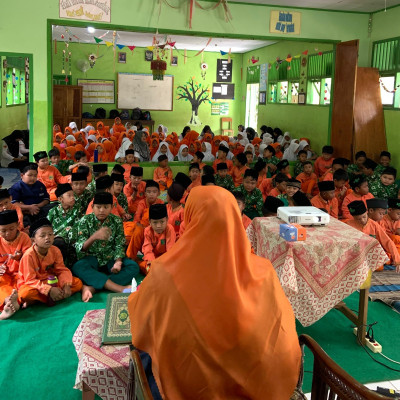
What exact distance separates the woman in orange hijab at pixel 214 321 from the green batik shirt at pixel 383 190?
540 centimetres

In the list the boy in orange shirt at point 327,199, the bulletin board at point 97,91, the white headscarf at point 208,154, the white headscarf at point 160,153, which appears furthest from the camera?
the bulletin board at point 97,91

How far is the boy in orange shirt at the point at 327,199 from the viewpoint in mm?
5746

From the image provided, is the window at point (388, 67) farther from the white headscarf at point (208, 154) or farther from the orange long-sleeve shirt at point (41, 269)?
the orange long-sleeve shirt at point (41, 269)

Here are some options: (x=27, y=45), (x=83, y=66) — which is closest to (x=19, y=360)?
(x=27, y=45)

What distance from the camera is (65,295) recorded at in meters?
4.08

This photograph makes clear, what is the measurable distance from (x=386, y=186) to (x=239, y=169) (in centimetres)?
246

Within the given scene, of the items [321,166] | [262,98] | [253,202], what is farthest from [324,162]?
[262,98]

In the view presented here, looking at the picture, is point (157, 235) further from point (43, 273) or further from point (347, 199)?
point (347, 199)

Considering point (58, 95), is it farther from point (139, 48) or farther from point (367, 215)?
point (367, 215)

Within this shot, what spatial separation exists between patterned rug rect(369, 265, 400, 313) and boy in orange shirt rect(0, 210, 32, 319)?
3.18 m

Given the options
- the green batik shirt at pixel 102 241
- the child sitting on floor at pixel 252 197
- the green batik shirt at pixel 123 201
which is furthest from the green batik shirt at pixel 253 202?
the green batik shirt at pixel 102 241

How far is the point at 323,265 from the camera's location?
3197 millimetres

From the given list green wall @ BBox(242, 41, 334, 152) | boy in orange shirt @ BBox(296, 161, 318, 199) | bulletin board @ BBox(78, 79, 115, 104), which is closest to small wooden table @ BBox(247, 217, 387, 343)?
boy in orange shirt @ BBox(296, 161, 318, 199)

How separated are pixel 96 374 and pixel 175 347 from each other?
69 centimetres
